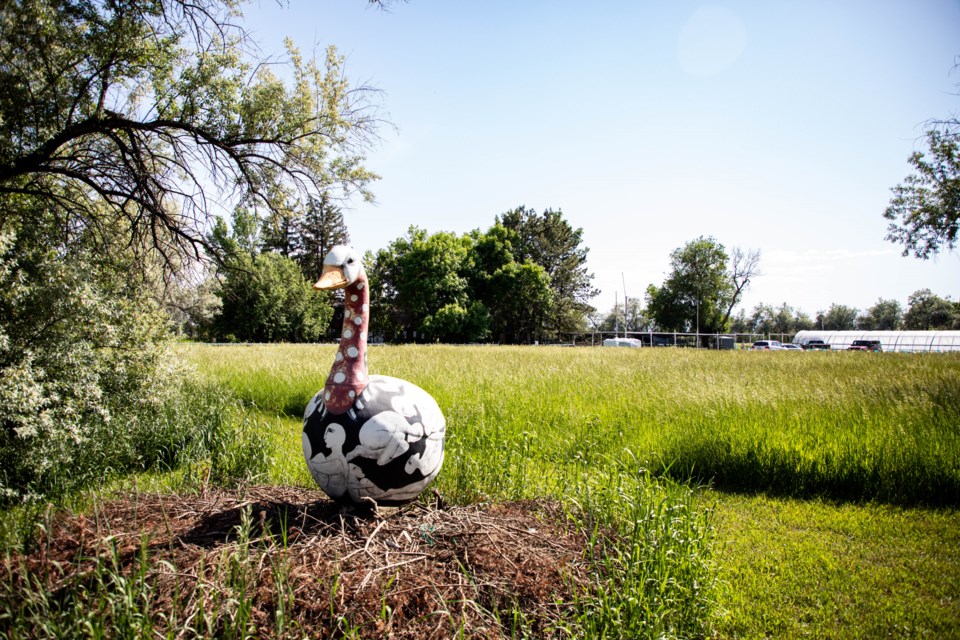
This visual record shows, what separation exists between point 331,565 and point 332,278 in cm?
183

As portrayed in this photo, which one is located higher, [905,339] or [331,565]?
[905,339]

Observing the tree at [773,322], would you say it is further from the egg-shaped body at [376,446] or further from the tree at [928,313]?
the egg-shaped body at [376,446]

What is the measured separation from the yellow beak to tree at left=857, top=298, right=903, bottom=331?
392 ft

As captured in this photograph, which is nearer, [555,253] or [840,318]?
[555,253]

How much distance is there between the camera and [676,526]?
11.6ft


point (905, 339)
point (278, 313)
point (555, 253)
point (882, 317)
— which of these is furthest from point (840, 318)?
point (278, 313)

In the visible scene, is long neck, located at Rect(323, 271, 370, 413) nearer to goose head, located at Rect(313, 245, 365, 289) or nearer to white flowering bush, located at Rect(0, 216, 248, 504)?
goose head, located at Rect(313, 245, 365, 289)

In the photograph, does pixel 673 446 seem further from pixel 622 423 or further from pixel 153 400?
pixel 153 400

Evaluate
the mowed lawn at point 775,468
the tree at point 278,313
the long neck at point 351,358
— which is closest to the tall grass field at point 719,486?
the mowed lawn at point 775,468

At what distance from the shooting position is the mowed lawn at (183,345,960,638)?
375 cm

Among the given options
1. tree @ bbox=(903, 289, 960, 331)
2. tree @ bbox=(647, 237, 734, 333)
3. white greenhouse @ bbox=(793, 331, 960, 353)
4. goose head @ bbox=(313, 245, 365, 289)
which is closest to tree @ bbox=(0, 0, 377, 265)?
goose head @ bbox=(313, 245, 365, 289)

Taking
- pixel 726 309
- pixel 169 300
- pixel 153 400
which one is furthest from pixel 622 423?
pixel 726 309

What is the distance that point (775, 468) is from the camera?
6188 millimetres

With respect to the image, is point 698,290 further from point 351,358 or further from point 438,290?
point 351,358
